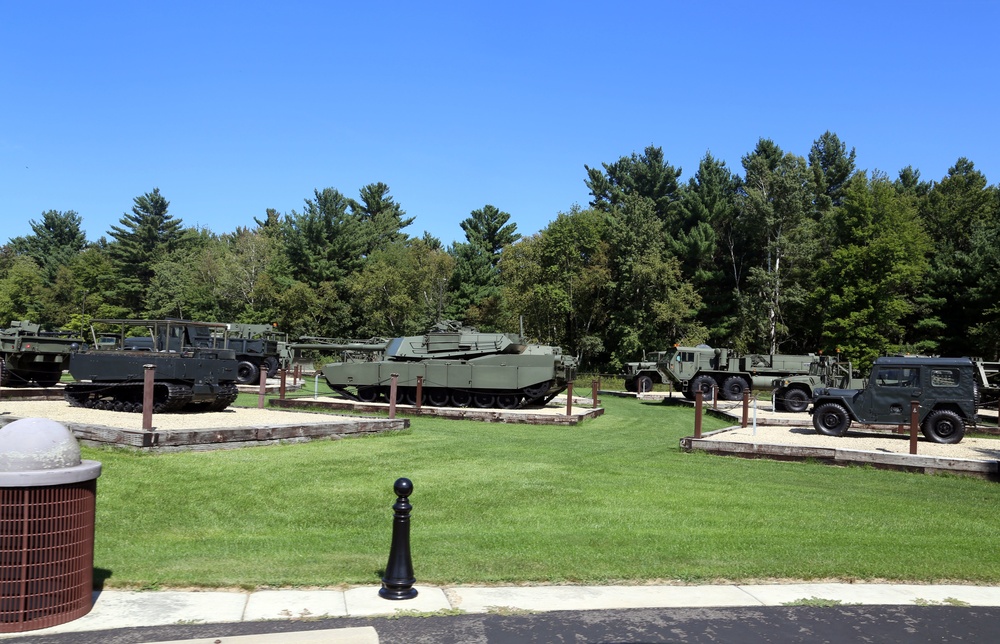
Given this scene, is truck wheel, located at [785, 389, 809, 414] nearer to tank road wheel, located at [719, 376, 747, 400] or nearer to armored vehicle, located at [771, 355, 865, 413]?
armored vehicle, located at [771, 355, 865, 413]

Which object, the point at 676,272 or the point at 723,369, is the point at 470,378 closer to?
the point at 723,369

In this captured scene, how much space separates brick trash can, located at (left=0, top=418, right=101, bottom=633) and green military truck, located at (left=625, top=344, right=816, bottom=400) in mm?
29140

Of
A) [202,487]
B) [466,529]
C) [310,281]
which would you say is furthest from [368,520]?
[310,281]

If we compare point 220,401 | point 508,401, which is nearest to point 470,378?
point 508,401

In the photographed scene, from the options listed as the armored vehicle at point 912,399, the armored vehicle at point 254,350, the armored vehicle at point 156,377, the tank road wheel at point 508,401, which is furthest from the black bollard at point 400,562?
the armored vehicle at point 254,350

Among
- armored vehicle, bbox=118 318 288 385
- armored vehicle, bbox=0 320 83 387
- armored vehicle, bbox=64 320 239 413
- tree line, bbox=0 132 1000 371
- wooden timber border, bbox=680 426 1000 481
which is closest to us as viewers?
wooden timber border, bbox=680 426 1000 481

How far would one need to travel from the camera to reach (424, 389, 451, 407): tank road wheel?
2612cm

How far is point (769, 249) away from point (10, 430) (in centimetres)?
5001

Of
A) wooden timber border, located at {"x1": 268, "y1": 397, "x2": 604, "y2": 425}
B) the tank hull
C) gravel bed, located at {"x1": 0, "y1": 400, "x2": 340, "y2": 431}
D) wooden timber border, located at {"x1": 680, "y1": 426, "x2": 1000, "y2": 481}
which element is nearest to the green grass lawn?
wooden timber border, located at {"x1": 680, "y1": 426, "x2": 1000, "y2": 481}

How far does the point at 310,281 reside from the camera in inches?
2527

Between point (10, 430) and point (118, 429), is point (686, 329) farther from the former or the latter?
point (10, 430)

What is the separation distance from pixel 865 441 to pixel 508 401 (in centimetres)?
1099

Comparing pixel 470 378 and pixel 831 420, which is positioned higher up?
pixel 470 378

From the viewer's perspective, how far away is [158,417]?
655 inches
